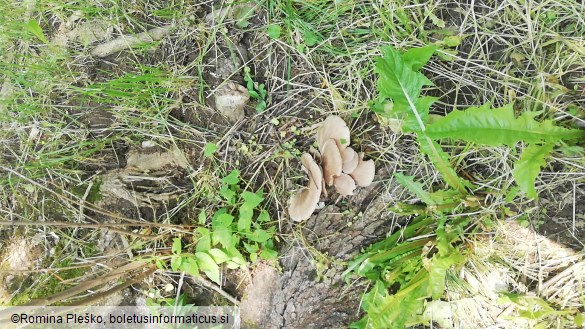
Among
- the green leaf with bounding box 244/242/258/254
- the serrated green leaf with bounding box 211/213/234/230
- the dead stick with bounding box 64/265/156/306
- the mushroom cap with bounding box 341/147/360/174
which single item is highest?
the mushroom cap with bounding box 341/147/360/174

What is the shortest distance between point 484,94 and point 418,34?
0.44m

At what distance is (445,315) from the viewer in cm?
217

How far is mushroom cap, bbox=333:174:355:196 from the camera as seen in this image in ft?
7.18

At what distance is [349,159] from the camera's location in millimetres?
2188

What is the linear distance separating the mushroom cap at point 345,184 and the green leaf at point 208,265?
79 centimetres

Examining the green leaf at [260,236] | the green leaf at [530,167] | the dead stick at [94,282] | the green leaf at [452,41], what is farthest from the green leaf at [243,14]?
the green leaf at [530,167]

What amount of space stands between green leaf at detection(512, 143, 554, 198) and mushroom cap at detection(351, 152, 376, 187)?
2.12 feet

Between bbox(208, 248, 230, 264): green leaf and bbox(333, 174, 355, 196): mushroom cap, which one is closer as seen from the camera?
bbox(333, 174, 355, 196): mushroom cap

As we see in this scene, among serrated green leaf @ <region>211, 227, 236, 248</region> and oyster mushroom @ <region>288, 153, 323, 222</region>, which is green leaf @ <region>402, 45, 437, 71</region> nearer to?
oyster mushroom @ <region>288, 153, 323, 222</region>

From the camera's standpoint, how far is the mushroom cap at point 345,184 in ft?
7.18

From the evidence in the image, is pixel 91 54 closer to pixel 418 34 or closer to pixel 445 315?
pixel 418 34

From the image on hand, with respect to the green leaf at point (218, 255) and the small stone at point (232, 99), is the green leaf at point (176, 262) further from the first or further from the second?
the small stone at point (232, 99)

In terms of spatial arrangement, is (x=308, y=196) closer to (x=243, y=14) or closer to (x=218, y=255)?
(x=218, y=255)

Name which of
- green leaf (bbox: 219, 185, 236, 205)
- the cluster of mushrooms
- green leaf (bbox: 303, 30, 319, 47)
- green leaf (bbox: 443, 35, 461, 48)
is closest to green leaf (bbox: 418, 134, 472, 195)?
the cluster of mushrooms
